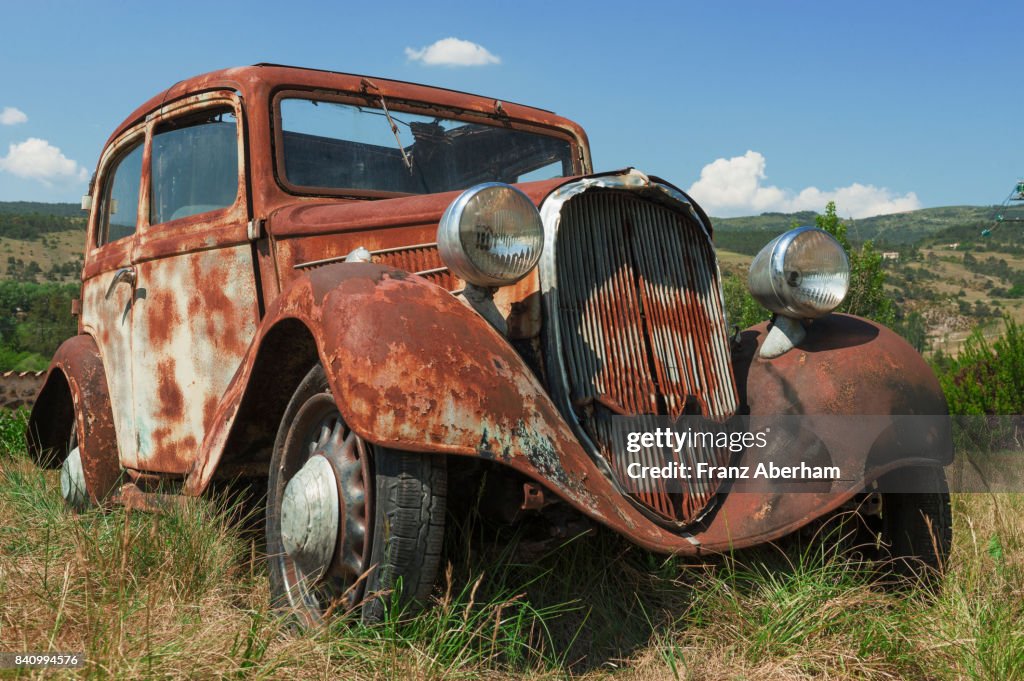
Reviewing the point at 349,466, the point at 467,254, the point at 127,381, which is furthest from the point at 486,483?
the point at 127,381

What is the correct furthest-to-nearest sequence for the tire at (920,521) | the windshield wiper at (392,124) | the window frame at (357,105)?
the windshield wiper at (392,124) < the window frame at (357,105) < the tire at (920,521)

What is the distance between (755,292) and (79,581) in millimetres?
2138

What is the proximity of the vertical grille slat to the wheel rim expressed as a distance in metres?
0.64

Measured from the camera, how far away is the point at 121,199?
4.21 meters

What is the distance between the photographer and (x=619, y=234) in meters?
2.70

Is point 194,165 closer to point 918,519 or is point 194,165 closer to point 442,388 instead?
point 442,388

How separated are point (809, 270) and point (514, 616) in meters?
1.41

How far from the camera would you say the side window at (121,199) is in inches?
159

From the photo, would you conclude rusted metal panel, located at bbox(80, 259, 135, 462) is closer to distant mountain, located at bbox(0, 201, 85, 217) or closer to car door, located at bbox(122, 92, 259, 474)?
car door, located at bbox(122, 92, 259, 474)

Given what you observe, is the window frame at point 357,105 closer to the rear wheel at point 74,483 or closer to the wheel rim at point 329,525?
the wheel rim at point 329,525
